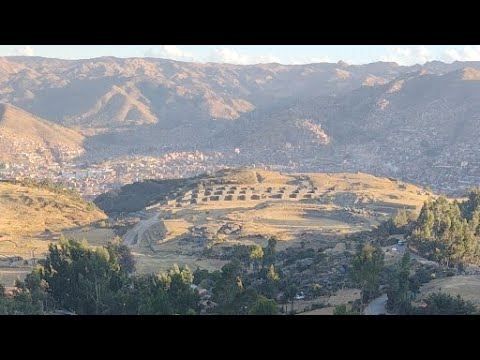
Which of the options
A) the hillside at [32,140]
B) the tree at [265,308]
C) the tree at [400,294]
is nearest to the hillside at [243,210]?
the tree at [400,294]

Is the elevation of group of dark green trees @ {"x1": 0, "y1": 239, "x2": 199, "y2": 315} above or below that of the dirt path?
above

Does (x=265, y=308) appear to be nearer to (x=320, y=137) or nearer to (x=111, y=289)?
(x=111, y=289)

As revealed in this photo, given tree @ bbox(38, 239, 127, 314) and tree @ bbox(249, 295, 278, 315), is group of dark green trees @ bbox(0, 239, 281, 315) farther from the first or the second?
tree @ bbox(249, 295, 278, 315)

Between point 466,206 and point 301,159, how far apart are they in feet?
235

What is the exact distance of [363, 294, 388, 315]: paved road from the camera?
1974 centimetres

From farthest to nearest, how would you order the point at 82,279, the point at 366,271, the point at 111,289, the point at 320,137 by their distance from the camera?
the point at 320,137, the point at 111,289, the point at 82,279, the point at 366,271

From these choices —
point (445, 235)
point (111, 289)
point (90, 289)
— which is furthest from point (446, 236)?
point (90, 289)

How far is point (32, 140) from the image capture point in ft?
399

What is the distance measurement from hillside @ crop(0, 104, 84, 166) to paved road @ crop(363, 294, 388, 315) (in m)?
101

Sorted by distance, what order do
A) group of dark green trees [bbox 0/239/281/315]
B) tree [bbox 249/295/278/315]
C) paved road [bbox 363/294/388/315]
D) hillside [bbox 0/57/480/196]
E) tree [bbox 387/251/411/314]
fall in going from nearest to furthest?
1. tree [bbox 249/295/278/315]
2. group of dark green trees [bbox 0/239/281/315]
3. tree [bbox 387/251/411/314]
4. paved road [bbox 363/294/388/315]
5. hillside [bbox 0/57/480/196]

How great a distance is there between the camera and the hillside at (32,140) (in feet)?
375

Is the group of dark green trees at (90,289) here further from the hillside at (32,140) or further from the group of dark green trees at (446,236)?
the hillside at (32,140)

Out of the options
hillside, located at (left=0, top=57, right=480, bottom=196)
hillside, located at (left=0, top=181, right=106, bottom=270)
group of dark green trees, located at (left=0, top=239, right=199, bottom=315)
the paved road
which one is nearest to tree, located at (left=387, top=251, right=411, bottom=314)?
the paved road

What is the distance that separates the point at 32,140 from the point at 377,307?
11317cm
